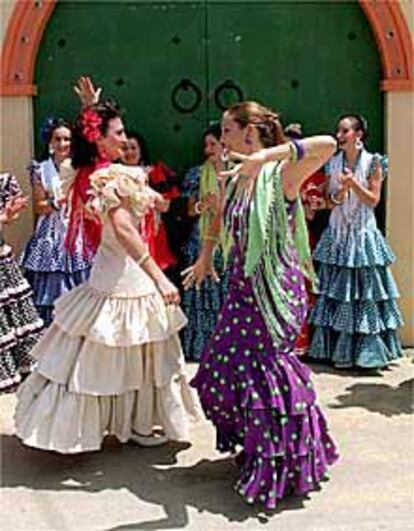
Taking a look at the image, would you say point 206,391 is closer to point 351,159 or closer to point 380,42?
point 351,159

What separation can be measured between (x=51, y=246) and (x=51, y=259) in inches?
3.3

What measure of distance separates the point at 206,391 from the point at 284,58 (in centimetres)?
305

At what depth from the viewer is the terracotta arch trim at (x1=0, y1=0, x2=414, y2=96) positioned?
6.52 m

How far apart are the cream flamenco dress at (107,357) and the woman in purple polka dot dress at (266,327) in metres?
0.47

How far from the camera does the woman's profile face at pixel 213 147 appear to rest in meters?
6.43

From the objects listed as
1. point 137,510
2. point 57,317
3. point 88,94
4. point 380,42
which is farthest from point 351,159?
point 137,510

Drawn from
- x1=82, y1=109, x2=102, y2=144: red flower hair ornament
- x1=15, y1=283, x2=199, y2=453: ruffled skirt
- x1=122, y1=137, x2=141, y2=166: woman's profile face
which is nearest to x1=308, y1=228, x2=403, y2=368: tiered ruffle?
x1=122, y1=137, x2=141, y2=166: woman's profile face

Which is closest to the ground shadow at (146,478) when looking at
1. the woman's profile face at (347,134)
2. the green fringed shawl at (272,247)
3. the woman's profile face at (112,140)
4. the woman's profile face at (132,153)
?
the green fringed shawl at (272,247)

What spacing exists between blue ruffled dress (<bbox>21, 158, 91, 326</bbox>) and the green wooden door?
0.60 m

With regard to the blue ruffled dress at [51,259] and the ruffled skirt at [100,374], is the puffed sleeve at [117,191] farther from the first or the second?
the blue ruffled dress at [51,259]

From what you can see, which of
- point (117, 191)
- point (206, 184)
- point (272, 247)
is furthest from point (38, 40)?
point (272, 247)

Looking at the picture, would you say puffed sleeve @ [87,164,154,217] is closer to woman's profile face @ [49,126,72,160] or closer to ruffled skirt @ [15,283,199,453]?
ruffled skirt @ [15,283,199,453]

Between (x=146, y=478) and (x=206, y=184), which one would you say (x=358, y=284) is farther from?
(x=146, y=478)

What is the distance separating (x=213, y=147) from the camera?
646 centimetres
